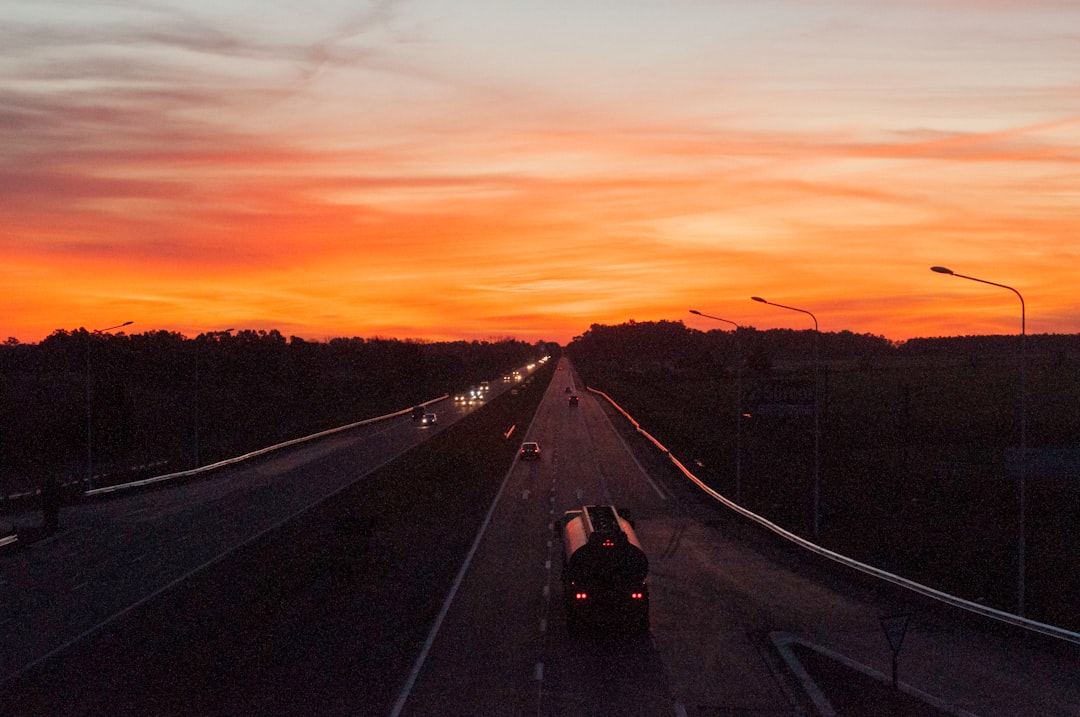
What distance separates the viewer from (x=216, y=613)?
28.9 metres

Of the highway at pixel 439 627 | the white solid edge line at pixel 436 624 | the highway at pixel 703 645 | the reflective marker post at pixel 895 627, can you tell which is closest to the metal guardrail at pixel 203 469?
the highway at pixel 439 627

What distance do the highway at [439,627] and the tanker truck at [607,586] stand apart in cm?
67

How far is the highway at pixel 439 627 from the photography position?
2027 cm

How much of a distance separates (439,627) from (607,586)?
4.98m

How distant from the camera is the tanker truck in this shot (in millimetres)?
24406

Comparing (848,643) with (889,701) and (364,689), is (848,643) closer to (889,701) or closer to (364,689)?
(889,701)

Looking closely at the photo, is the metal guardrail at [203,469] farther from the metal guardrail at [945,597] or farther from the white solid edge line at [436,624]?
the metal guardrail at [945,597]

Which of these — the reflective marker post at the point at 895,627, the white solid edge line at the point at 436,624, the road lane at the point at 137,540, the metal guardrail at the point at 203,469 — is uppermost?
the reflective marker post at the point at 895,627

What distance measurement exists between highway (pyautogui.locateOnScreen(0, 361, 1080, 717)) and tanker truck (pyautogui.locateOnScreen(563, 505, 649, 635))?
0.67 m

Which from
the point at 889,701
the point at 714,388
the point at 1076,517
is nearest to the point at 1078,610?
the point at 889,701

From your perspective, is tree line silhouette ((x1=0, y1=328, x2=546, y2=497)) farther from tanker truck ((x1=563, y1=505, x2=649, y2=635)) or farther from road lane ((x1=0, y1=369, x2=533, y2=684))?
tanker truck ((x1=563, y1=505, x2=649, y2=635))

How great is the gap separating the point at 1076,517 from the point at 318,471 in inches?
1834

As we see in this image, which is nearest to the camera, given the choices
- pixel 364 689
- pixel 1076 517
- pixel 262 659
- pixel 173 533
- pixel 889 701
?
pixel 889 701

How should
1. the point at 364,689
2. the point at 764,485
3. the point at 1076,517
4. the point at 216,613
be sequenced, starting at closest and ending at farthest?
1. the point at 364,689
2. the point at 216,613
3. the point at 1076,517
4. the point at 764,485
